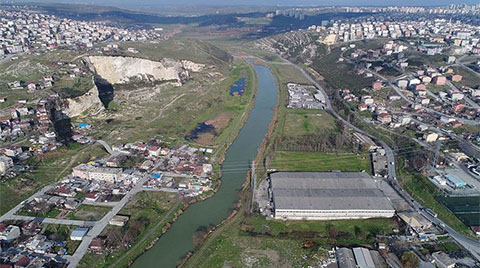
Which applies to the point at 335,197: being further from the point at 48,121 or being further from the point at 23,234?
the point at 48,121

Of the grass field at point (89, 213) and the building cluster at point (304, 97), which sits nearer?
the grass field at point (89, 213)

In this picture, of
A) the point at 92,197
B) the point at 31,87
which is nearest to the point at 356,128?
the point at 92,197

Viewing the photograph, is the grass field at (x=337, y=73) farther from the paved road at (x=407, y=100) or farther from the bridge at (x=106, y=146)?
the bridge at (x=106, y=146)

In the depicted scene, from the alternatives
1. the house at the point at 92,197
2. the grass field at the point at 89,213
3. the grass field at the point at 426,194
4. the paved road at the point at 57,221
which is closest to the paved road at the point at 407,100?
the grass field at the point at 426,194

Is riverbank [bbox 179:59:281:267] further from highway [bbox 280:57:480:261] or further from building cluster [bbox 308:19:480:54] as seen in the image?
building cluster [bbox 308:19:480:54]

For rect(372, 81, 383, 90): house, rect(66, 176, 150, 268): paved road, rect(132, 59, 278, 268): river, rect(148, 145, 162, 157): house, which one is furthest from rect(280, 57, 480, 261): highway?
rect(148, 145, 162, 157): house

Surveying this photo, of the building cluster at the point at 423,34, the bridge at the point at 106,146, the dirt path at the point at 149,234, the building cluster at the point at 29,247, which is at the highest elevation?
the building cluster at the point at 423,34
